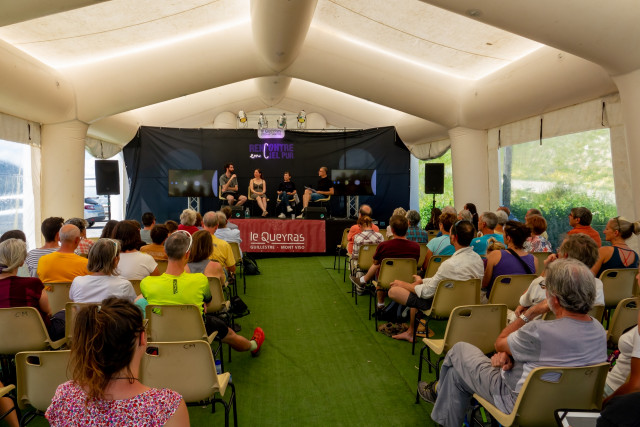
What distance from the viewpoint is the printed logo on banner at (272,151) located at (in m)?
11.7

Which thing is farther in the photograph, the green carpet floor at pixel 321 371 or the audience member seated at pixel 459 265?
the audience member seated at pixel 459 265

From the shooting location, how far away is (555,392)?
1834mm

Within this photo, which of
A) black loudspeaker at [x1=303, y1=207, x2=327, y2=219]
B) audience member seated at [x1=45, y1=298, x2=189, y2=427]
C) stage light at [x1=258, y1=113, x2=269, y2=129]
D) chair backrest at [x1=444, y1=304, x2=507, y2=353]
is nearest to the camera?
audience member seated at [x1=45, y1=298, x2=189, y2=427]

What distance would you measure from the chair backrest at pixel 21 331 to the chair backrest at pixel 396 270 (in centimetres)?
283

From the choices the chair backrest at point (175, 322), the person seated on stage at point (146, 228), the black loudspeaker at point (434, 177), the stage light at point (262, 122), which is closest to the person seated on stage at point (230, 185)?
the stage light at point (262, 122)

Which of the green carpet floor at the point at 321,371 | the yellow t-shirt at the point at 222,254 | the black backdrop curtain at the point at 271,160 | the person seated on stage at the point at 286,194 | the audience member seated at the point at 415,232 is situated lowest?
the green carpet floor at the point at 321,371

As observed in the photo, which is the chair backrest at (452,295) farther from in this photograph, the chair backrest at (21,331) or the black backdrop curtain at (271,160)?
the black backdrop curtain at (271,160)

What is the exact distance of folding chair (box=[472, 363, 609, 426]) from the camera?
1.80 meters

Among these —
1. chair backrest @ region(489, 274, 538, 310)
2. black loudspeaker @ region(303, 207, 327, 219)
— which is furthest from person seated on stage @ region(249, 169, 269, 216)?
chair backrest @ region(489, 274, 538, 310)

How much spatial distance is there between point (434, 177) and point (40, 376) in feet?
28.7

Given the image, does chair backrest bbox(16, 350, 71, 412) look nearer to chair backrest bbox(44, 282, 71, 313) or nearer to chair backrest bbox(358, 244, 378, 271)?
chair backrest bbox(44, 282, 71, 313)

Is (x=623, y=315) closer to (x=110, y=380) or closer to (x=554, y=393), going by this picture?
(x=554, y=393)

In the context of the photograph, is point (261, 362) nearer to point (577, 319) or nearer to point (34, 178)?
point (577, 319)

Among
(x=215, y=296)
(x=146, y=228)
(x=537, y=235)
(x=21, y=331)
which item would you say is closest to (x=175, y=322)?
(x=215, y=296)
